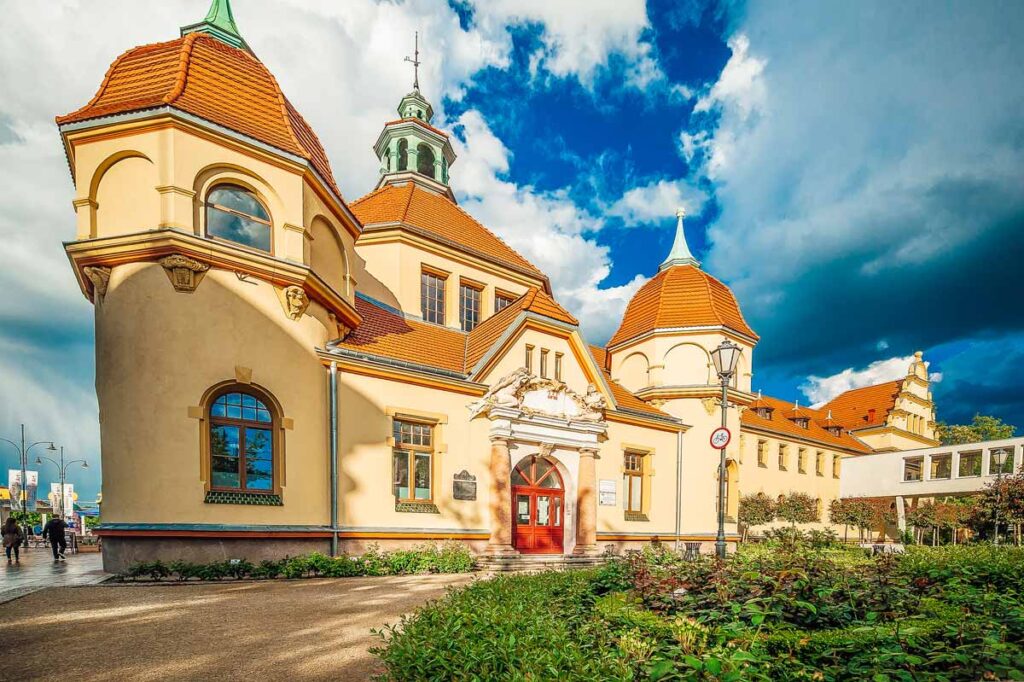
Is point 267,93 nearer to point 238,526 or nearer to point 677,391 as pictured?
point 238,526

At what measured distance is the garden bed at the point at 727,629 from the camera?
9.60 ft

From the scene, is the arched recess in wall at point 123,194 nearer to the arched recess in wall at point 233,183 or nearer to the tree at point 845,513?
the arched recess in wall at point 233,183

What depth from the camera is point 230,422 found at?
10898 mm

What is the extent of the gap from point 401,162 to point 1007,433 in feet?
236

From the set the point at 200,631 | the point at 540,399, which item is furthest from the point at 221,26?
the point at 200,631

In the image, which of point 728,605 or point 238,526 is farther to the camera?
point 238,526

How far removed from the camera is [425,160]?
76.7 feet

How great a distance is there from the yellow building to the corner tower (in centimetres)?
351

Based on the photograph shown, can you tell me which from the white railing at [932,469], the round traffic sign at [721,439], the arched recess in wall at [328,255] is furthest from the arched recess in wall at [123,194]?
the white railing at [932,469]

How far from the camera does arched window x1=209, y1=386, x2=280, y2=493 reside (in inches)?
423

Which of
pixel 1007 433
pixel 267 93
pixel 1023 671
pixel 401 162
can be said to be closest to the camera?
pixel 1023 671

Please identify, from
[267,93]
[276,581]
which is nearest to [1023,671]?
[276,581]

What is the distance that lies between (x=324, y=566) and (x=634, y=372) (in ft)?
52.7

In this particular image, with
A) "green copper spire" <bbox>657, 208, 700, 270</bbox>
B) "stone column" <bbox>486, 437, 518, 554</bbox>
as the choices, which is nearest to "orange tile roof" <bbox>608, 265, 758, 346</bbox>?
"green copper spire" <bbox>657, 208, 700, 270</bbox>
